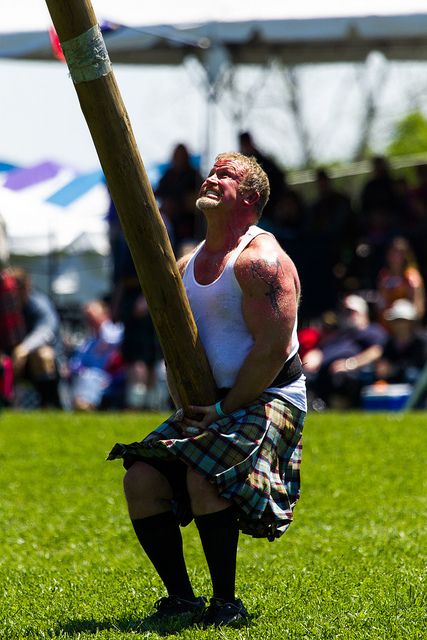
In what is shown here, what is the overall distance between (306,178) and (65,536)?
1112cm

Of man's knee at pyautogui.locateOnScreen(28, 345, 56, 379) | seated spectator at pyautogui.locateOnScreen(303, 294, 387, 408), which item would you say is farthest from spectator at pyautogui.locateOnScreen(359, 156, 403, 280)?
man's knee at pyautogui.locateOnScreen(28, 345, 56, 379)

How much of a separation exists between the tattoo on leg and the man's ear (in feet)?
0.85

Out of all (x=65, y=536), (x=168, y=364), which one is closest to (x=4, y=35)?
(x=65, y=536)

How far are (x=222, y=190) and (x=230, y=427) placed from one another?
0.80m

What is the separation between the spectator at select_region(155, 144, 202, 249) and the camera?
12.2 metres

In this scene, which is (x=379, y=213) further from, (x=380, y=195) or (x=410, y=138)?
(x=410, y=138)

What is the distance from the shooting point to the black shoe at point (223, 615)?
4.03 metres

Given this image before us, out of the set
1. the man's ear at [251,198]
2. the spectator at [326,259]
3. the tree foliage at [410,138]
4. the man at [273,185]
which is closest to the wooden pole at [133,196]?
the man's ear at [251,198]

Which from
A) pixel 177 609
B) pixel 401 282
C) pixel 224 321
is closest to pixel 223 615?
pixel 177 609

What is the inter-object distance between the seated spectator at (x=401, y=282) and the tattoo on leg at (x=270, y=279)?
7296mm

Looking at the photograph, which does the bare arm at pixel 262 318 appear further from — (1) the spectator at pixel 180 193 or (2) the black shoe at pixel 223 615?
(1) the spectator at pixel 180 193

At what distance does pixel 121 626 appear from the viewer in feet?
13.6

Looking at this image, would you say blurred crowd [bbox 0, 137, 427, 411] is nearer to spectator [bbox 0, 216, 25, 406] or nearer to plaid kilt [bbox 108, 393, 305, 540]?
spectator [bbox 0, 216, 25, 406]

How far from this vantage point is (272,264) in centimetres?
407
